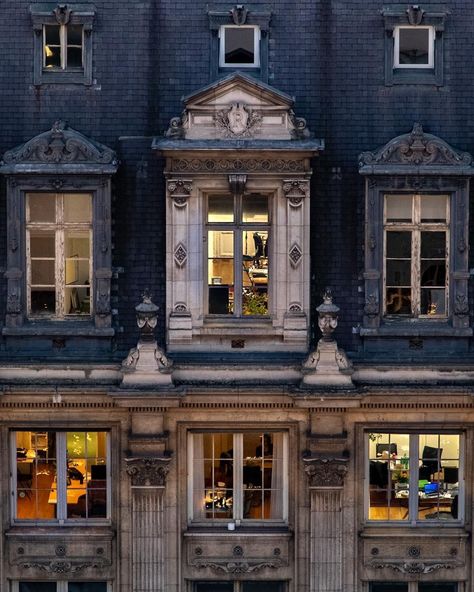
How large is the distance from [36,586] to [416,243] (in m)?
11.7

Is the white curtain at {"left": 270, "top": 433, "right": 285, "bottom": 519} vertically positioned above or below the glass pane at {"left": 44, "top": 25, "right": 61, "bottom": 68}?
below

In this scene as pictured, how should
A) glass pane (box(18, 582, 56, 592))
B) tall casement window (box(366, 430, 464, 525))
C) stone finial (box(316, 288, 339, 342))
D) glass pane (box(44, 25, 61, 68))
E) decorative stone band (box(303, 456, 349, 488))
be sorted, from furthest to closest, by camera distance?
glass pane (box(44, 25, 61, 68)) → glass pane (box(18, 582, 56, 592)) → tall casement window (box(366, 430, 464, 525)) → decorative stone band (box(303, 456, 349, 488)) → stone finial (box(316, 288, 339, 342))

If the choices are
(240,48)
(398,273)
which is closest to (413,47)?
(240,48)

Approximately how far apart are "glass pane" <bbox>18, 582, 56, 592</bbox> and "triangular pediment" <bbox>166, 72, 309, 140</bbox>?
1058 centimetres

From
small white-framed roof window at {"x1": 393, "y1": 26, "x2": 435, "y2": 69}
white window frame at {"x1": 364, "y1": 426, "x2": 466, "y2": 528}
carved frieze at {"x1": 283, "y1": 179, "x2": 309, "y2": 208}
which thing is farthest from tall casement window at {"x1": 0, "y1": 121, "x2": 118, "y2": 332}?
small white-framed roof window at {"x1": 393, "y1": 26, "x2": 435, "y2": 69}

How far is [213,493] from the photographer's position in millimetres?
28000

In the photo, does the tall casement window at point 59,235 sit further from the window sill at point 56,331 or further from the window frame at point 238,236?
the window frame at point 238,236

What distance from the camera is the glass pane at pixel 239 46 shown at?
28.2 meters

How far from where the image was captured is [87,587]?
28.1 m

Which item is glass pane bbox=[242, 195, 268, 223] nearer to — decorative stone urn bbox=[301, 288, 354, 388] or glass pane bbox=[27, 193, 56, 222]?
decorative stone urn bbox=[301, 288, 354, 388]

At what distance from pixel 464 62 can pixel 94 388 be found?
36.8 ft

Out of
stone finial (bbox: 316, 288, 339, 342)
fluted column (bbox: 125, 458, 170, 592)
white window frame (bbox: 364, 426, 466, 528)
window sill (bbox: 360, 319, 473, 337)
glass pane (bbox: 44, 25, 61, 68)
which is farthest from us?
glass pane (bbox: 44, 25, 61, 68)

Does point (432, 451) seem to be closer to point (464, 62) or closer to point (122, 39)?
point (464, 62)

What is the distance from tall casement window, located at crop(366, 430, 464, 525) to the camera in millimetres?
27922
